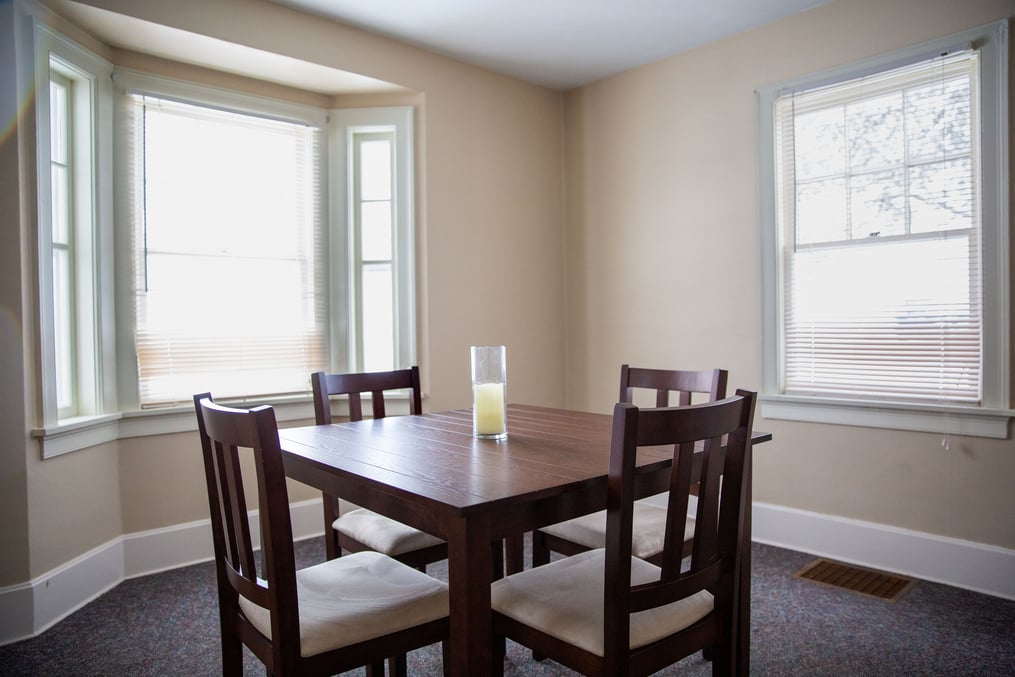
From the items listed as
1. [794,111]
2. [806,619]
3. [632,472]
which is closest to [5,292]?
[632,472]

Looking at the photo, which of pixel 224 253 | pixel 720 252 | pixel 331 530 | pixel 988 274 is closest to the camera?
pixel 331 530

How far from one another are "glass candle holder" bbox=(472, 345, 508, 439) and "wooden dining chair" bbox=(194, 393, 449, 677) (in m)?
0.47

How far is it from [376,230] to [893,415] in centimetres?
287

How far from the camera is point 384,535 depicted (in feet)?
6.85

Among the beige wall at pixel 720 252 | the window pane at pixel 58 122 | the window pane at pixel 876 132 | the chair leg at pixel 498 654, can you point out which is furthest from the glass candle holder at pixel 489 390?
the window pane at pixel 876 132

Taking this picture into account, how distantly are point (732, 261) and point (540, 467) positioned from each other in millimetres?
2485

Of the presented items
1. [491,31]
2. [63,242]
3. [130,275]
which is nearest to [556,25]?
[491,31]

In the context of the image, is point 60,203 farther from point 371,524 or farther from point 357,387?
point 371,524

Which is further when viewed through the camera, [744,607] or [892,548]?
[892,548]

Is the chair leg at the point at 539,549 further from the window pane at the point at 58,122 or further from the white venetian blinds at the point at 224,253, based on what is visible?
the window pane at the point at 58,122

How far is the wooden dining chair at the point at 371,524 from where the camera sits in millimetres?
2072

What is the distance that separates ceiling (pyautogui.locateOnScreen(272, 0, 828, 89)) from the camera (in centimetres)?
329

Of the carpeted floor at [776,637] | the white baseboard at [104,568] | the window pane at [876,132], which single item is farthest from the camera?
the window pane at [876,132]

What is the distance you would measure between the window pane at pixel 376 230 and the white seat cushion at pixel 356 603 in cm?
240
